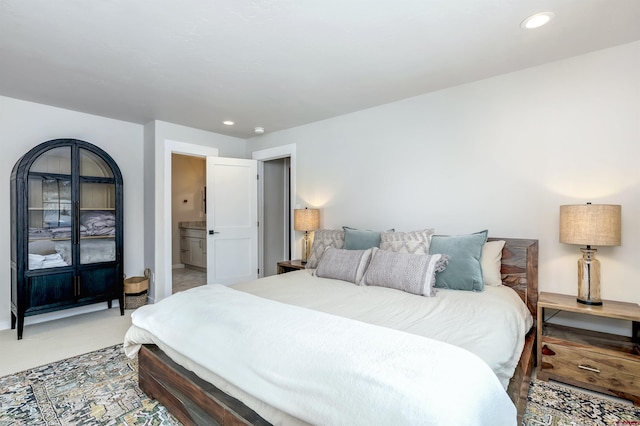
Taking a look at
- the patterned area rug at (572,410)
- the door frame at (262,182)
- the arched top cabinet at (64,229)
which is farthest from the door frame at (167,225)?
the patterned area rug at (572,410)

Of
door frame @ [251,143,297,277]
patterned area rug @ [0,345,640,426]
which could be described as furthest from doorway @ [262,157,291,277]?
patterned area rug @ [0,345,640,426]

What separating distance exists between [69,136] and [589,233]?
16.7 feet

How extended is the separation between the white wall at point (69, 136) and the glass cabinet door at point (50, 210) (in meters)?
0.40

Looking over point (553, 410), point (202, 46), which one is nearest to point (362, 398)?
point (553, 410)

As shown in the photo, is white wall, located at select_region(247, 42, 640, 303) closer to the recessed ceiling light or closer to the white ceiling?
the white ceiling

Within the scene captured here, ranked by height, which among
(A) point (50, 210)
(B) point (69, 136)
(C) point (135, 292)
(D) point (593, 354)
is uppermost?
(B) point (69, 136)

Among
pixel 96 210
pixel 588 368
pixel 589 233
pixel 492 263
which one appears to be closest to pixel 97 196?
pixel 96 210

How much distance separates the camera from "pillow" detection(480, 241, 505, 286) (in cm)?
249

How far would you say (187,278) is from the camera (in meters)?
5.76

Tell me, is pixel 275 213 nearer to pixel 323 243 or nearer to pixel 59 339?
pixel 323 243

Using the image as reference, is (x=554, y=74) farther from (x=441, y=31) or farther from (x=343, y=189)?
(x=343, y=189)

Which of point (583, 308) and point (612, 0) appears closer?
point (612, 0)

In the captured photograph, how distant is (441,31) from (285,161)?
147 inches

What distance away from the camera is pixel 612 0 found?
5.74 feet
